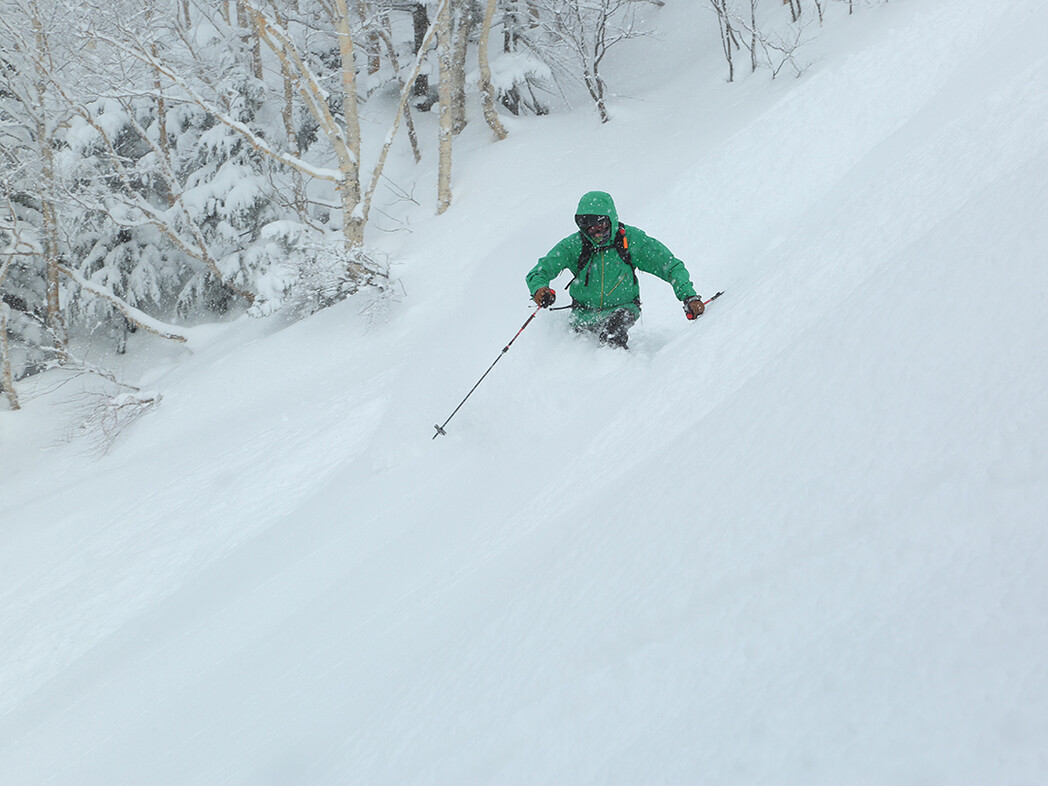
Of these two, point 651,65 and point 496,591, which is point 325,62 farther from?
point 496,591

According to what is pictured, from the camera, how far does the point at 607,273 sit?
5.70 meters

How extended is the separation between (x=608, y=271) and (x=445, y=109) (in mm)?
7524

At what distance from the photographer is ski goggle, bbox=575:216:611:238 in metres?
5.32

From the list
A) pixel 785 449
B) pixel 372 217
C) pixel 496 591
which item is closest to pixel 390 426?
pixel 496 591

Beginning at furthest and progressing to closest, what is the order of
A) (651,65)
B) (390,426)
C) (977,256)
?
1. (651,65)
2. (390,426)
3. (977,256)

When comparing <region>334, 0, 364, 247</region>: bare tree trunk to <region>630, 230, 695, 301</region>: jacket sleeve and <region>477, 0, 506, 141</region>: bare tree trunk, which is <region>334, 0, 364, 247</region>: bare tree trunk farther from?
<region>630, 230, 695, 301</region>: jacket sleeve

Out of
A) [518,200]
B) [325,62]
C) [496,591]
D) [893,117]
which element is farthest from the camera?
[325,62]

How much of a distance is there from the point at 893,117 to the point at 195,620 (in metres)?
8.82

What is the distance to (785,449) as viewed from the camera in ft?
7.18

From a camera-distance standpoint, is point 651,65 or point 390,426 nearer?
point 390,426

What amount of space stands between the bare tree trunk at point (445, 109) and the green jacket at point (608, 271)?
22.8 ft

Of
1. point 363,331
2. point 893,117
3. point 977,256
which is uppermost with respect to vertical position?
point 977,256

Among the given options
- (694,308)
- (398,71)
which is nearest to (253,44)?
(398,71)

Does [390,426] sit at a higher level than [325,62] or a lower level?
lower
